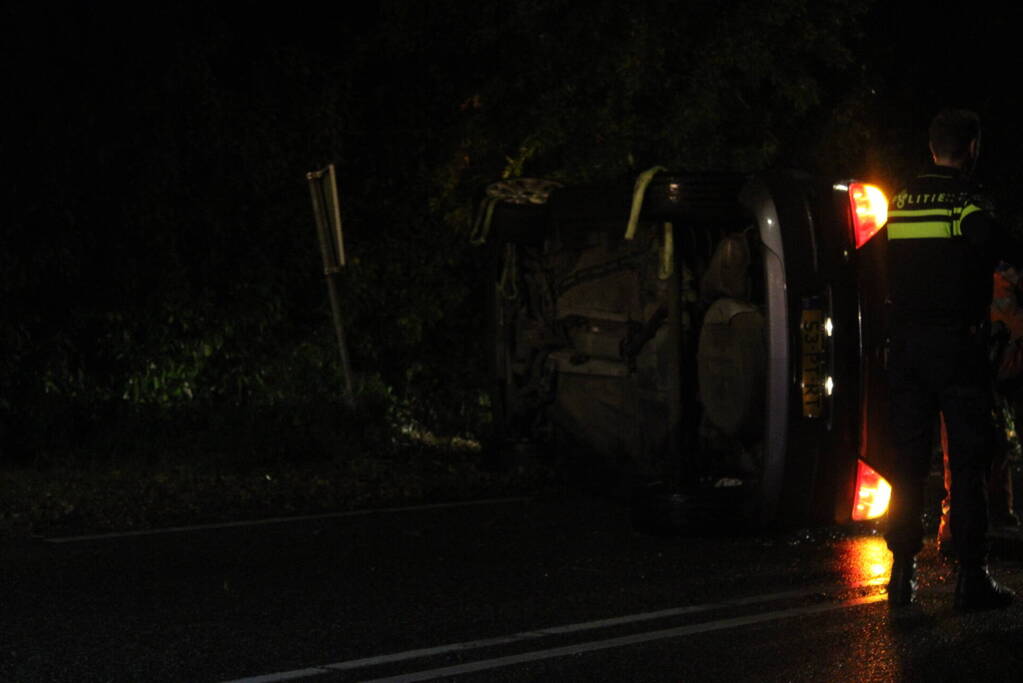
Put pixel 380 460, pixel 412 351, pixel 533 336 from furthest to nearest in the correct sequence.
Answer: pixel 412 351
pixel 380 460
pixel 533 336

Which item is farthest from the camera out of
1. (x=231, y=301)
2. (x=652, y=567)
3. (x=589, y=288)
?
(x=231, y=301)

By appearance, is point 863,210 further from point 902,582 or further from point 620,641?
point 620,641

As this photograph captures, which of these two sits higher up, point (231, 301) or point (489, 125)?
point (489, 125)

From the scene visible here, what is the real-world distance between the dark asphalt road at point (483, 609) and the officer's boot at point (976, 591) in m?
0.07

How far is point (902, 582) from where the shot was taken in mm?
7191

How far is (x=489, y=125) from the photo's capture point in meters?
15.9

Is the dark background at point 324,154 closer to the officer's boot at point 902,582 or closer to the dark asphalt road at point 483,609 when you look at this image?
the dark asphalt road at point 483,609

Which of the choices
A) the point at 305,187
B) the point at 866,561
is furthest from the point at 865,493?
the point at 305,187

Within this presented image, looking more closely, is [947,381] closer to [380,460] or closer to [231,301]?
[380,460]

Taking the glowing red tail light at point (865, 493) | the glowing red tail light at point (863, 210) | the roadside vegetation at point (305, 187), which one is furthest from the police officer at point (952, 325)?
the roadside vegetation at point (305, 187)

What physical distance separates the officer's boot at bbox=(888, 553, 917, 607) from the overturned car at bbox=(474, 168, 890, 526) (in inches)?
31.7

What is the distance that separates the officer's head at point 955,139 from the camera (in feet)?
23.7

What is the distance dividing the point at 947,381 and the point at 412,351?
905 cm

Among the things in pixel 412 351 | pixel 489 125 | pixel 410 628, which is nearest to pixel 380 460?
pixel 412 351
